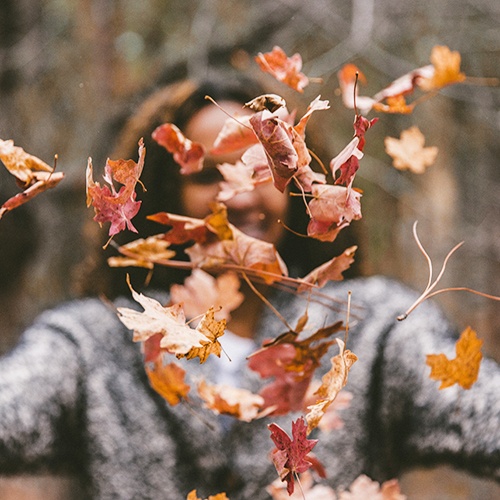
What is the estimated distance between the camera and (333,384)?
0.24 metres

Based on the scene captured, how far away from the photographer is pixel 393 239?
1.28 metres

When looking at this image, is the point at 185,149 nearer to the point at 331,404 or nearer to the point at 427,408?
the point at 331,404

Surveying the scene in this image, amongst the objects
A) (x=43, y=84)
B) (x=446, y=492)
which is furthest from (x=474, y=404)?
(x=43, y=84)

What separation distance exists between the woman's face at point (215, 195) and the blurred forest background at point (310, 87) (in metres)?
0.69

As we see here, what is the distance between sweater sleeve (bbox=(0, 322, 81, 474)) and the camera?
523 millimetres

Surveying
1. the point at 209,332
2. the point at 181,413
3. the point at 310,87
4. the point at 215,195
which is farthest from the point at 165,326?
the point at 310,87

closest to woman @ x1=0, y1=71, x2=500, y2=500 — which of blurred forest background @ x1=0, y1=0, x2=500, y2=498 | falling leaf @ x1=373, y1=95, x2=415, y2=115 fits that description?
falling leaf @ x1=373, y1=95, x2=415, y2=115

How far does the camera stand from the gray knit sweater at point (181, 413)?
583mm

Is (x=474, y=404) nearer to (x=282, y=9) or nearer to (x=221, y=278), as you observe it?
(x=221, y=278)

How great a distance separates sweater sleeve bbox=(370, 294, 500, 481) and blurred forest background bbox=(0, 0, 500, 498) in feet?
2.15

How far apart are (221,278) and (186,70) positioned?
838mm

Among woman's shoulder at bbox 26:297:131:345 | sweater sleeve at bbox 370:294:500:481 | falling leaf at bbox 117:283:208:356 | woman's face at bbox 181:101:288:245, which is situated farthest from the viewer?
woman's shoulder at bbox 26:297:131:345

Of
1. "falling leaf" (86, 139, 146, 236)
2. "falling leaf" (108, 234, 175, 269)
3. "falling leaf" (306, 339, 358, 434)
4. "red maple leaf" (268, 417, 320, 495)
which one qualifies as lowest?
"red maple leaf" (268, 417, 320, 495)

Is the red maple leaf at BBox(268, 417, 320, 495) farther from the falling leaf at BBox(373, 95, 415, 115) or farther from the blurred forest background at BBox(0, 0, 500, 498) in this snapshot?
the blurred forest background at BBox(0, 0, 500, 498)
